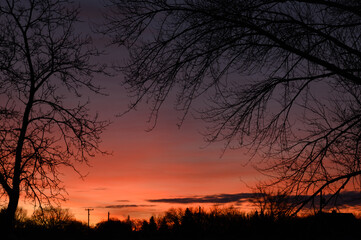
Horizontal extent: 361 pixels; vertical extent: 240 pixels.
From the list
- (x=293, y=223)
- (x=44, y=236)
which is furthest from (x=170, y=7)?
(x=44, y=236)

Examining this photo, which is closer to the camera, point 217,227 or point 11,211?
point 11,211

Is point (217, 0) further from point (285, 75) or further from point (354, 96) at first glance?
point (354, 96)

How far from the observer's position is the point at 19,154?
10.8 meters

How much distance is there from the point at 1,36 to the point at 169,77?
6.27m

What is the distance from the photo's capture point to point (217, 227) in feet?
191

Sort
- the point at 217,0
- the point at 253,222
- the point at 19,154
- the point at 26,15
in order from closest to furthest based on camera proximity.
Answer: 1. the point at 217,0
2. the point at 19,154
3. the point at 26,15
4. the point at 253,222

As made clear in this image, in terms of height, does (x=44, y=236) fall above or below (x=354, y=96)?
below

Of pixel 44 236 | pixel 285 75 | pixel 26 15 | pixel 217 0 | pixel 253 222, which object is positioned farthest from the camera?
pixel 253 222

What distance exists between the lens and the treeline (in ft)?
27.6

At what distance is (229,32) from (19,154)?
22.6 ft

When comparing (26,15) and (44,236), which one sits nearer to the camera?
(26,15)

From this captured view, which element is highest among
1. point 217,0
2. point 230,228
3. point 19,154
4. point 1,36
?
point 1,36

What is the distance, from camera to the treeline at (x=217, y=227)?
8415 millimetres

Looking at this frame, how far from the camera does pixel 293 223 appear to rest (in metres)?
8.18
